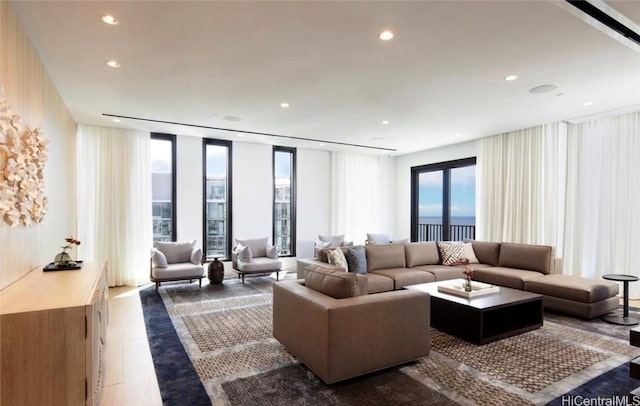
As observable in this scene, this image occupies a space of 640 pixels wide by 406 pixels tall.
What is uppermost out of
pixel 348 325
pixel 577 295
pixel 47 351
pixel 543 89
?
pixel 543 89

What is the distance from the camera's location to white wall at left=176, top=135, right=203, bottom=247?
21.5 feet

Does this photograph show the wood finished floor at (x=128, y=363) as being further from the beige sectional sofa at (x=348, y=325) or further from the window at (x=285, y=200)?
the window at (x=285, y=200)

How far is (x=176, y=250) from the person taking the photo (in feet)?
19.6

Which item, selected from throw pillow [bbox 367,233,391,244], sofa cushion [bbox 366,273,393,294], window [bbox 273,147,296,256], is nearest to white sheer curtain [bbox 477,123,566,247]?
throw pillow [bbox 367,233,391,244]

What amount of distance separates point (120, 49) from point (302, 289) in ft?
8.80

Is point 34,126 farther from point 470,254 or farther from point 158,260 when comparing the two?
point 470,254

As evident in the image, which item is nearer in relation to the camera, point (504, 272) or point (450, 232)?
point (504, 272)

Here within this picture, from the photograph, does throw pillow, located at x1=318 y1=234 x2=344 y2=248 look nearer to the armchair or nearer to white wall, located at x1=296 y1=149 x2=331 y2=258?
white wall, located at x1=296 y1=149 x2=331 y2=258

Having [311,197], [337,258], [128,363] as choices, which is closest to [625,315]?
[337,258]

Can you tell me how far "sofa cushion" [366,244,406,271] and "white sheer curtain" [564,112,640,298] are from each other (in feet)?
9.19

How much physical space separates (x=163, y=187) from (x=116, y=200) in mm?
853

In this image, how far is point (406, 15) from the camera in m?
2.51

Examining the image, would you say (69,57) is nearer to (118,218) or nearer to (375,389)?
(118,218)

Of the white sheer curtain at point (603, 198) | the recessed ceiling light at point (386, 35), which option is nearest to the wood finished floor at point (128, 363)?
the recessed ceiling light at point (386, 35)
